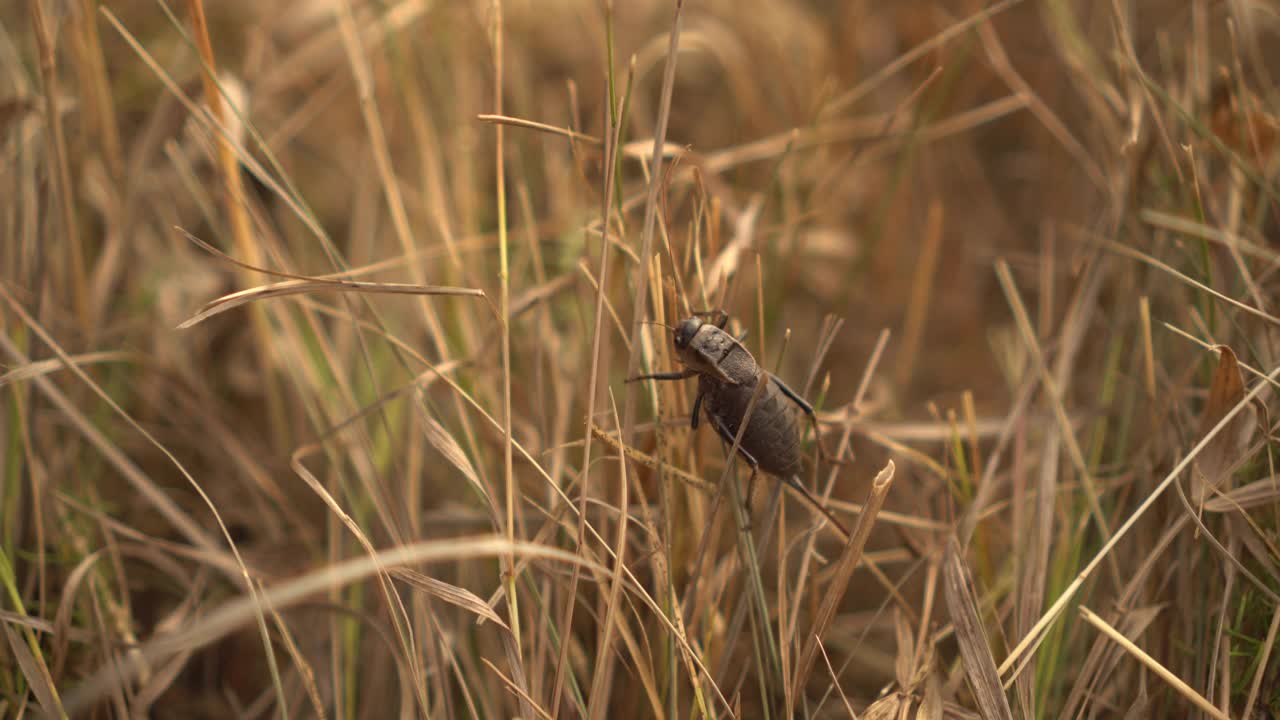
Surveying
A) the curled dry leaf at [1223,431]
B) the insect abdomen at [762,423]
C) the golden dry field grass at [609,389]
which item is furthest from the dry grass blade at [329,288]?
the curled dry leaf at [1223,431]

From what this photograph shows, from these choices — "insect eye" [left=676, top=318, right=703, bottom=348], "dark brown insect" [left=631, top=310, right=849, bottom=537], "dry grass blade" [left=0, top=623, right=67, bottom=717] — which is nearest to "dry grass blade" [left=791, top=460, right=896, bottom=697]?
"dark brown insect" [left=631, top=310, right=849, bottom=537]

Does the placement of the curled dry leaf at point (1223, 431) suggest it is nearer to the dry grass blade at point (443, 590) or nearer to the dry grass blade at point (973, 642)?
the dry grass blade at point (973, 642)

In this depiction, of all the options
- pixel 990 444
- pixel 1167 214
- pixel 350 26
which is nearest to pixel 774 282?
pixel 990 444

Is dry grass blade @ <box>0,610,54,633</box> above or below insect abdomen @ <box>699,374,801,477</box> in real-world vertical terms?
below

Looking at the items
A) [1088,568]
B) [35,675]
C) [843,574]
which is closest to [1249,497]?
[1088,568]

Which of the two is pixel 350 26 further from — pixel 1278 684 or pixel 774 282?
pixel 1278 684

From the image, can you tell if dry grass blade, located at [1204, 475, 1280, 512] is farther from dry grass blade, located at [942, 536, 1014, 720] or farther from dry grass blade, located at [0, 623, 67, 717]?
dry grass blade, located at [0, 623, 67, 717]

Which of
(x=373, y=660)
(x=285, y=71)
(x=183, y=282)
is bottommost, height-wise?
(x=373, y=660)
